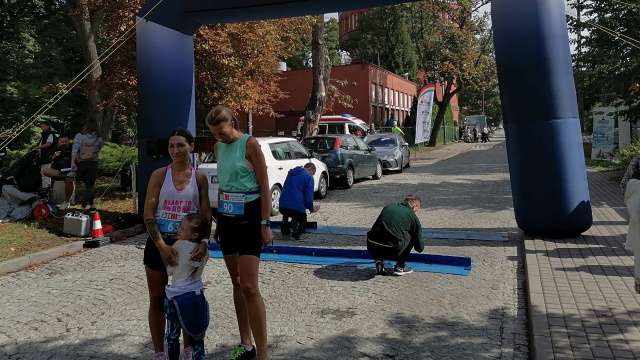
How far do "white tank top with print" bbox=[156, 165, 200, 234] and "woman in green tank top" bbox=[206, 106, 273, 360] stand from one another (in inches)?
8.7

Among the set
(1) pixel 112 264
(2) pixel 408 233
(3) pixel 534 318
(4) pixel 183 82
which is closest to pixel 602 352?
(3) pixel 534 318

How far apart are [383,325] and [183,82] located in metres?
6.36

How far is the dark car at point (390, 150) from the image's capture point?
67.3 ft

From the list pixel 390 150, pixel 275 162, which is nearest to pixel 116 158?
pixel 275 162

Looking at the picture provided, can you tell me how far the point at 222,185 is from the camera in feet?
13.3

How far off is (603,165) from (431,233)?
16.1 metres

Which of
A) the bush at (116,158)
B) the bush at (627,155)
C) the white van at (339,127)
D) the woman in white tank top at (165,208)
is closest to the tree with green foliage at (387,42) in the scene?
the white van at (339,127)

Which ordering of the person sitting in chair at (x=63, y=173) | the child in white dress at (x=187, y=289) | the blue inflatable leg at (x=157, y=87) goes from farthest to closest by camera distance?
1. the person sitting in chair at (x=63, y=173)
2. the blue inflatable leg at (x=157, y=87)
3. the child in white dress at (x=187, y=289)

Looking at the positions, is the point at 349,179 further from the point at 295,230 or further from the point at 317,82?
the point at 295,230

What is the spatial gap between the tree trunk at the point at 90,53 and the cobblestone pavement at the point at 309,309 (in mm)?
9328

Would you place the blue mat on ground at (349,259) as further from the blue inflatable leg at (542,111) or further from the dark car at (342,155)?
the dark car at (342,155)

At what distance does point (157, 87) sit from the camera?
9.53m

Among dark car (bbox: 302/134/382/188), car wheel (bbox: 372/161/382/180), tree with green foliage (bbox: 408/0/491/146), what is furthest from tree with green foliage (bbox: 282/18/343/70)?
dark car (bbox: 302/134/382/188)

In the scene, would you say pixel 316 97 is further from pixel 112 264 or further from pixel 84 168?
pixel 112 264
